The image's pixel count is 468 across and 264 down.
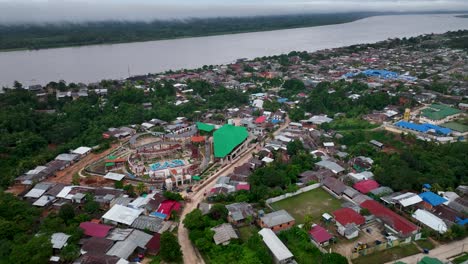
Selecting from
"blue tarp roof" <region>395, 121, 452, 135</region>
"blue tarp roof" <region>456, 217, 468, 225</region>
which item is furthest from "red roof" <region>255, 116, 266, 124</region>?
"blue tarp roof" <region>456, 217, 468, 225</region>

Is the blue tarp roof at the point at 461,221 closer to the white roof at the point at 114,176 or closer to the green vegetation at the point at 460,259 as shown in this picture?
the green vegetation at the point at 460,259

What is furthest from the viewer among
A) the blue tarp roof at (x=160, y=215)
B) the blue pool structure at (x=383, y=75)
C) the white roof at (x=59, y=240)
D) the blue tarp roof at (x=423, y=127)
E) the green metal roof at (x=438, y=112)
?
the blue pool structure at (x=383, y=75)

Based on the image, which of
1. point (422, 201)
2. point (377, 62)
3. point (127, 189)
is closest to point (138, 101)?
point (127, 189)

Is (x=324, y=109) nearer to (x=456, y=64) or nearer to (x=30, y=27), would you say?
(x=456, y=64)

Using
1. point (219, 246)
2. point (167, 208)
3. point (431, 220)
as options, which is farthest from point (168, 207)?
point (431, 220)

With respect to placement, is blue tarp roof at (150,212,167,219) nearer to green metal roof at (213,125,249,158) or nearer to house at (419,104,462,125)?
green metal roof at (213,125,249,158)

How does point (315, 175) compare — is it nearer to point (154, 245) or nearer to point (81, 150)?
point (154, 245)

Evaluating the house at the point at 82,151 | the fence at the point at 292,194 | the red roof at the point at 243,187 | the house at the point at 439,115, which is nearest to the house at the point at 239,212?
the fence at the point at 292,194
